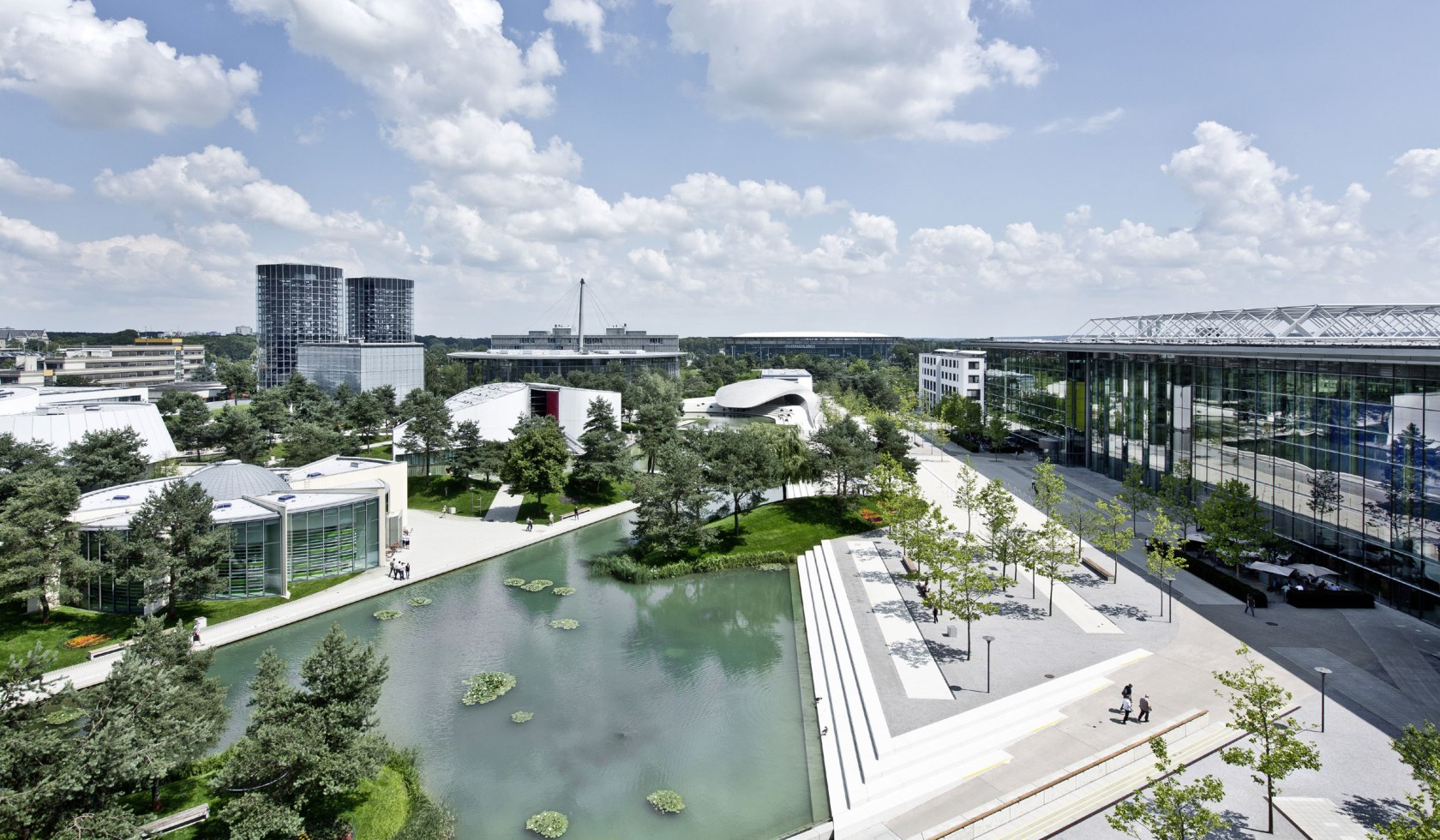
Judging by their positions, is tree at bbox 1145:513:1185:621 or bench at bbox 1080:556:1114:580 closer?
tree at bbox 1145:513:1185:621

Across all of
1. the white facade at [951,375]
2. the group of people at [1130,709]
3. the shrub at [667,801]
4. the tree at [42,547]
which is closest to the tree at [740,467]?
the shrub at [667,801]

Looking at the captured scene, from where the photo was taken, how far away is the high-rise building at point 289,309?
5153 inches

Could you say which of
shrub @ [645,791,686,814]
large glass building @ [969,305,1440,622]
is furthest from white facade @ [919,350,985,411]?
shrub @ [645,791,686,814]

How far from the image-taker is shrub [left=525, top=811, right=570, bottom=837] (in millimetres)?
14891

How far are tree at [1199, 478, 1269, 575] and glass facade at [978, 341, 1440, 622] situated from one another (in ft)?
7.82

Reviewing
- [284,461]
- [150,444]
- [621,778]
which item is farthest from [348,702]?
[150,444]

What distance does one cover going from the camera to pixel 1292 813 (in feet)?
42.9

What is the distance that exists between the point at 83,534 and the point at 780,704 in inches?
1005

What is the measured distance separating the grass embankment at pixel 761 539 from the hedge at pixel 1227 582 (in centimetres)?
1405

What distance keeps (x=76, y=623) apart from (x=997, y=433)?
54.1 m

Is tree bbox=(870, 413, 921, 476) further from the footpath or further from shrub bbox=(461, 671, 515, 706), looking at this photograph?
shrub bbox=(461, 671, 515, 706)

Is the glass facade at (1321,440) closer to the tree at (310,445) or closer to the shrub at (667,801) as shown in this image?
the shrub at (667,801)

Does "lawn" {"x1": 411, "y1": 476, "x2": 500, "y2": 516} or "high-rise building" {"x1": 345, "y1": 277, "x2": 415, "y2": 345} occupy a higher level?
"high-rise building" {"x1": 345, "y1": 277, "x2": 415, "y2": 345}

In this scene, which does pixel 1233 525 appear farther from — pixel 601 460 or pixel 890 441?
pixel 601 460
